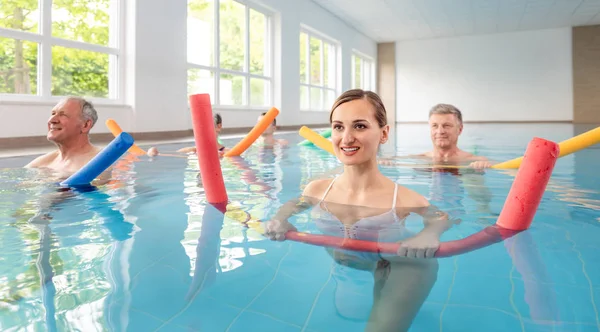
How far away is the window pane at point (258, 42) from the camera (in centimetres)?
1548

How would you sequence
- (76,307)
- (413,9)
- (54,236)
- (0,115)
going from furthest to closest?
(413,9)
(0,115)
(54,236)
(76,307)

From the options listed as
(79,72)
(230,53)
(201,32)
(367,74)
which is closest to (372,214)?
(79,72)

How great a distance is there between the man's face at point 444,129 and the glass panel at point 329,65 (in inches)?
644

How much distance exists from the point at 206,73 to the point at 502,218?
11572 millimetres

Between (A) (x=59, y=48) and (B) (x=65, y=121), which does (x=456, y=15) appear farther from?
(B) (x=65, y=121)

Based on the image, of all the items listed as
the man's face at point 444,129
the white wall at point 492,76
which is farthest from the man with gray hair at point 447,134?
the white wall at point 492,76

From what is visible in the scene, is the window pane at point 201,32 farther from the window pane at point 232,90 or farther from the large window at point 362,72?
the large window at point 362,72

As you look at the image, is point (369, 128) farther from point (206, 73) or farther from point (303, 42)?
point (303, 42)

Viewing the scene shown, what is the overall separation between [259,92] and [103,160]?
12590mm

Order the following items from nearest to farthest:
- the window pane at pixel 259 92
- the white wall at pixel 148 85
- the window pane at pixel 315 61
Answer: the white wall at pixel 148 85, the window pane at pixel 259 92, the window pane at pixel 315 61

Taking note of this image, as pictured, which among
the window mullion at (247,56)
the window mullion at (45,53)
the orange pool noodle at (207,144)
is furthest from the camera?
the window mullion at (247,56)

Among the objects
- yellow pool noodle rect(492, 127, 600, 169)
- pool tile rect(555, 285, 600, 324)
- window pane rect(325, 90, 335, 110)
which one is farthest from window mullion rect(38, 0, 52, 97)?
window pane rect(325, 90, 335, 110)

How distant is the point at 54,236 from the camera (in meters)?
2.47

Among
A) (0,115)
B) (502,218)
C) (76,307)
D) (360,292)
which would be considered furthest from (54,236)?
(0,115)
